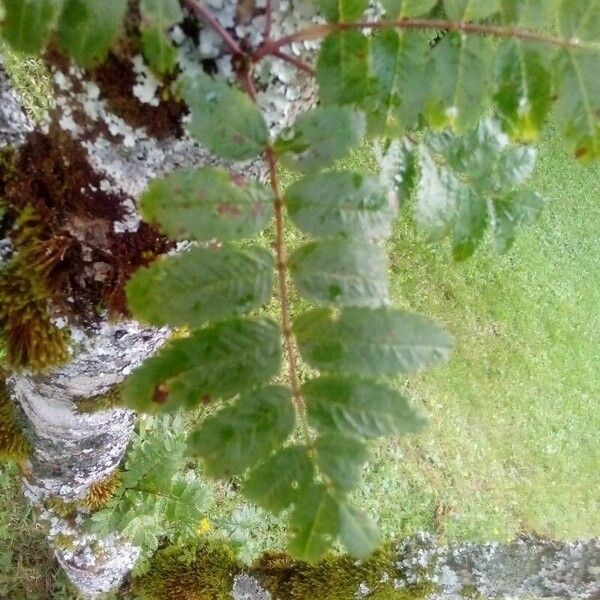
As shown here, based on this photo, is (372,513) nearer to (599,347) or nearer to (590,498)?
(590,498)

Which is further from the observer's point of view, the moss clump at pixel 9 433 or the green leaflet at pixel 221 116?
the moss clump at pixel 9 433

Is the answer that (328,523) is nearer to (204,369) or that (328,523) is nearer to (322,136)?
(204,369)

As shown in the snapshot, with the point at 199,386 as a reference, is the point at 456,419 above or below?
above

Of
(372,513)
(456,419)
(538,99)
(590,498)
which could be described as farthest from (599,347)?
(538,99)

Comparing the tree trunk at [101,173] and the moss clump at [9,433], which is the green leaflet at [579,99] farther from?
the moss clump at [9,433]

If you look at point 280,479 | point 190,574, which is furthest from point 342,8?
point 190,574

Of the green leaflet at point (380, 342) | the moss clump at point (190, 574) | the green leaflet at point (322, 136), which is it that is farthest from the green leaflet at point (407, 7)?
the moss clump at point (190, 574)

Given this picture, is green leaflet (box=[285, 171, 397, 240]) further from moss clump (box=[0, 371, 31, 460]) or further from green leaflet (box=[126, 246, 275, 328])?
moss clump (box=[0, 371, 31, 460])

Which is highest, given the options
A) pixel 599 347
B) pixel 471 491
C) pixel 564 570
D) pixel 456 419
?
pixel 599 347
